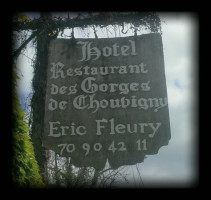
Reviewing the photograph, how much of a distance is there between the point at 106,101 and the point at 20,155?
1339 millimetres

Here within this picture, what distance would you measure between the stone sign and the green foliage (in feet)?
1.03

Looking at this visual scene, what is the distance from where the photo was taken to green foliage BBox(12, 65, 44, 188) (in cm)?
425

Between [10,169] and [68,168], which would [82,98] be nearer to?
[10,169]

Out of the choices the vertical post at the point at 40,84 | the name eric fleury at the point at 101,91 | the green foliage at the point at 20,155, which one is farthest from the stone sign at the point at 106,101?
the vertical post at the point at 40,84

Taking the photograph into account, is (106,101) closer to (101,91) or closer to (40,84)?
(101,91)

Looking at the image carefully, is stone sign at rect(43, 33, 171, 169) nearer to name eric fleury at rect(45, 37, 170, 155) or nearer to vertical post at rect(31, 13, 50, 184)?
name eric fleury at rect(45, 37, 170, 155)

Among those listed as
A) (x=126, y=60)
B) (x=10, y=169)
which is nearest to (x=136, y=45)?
(x=126, y=60)

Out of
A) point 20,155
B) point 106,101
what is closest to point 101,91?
point 106,101

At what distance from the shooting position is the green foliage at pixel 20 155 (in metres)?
4.25

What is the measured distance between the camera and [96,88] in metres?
5.08

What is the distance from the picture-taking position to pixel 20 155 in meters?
4.44

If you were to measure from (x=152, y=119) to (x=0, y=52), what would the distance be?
211 centimetres

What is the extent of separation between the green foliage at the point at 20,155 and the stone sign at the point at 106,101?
0.31 meters

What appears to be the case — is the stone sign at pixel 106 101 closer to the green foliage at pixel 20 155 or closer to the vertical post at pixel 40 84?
the green foliage at pixel 20 155
